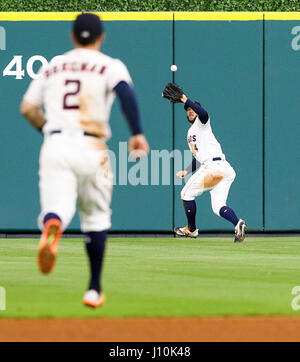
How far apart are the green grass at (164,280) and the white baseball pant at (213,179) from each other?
0.72 meters

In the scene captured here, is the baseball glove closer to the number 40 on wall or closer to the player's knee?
the player's knee

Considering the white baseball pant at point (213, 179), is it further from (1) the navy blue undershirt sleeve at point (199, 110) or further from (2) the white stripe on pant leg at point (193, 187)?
(1) the navy blue undershirt sleeve at point (199, 110)

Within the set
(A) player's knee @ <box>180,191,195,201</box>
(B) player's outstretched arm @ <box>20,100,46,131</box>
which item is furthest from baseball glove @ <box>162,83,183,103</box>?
(B) player's outstretched arm @ <box>20,100,46,131</box>

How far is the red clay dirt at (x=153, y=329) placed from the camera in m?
5.49

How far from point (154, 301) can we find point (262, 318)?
0.99 metres

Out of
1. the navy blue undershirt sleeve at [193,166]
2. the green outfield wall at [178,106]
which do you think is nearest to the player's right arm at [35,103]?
the navy blue undershirt sleeve at [193,166]

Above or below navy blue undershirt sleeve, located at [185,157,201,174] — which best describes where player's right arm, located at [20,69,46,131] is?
below

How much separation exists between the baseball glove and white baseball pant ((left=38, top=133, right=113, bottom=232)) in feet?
22.9

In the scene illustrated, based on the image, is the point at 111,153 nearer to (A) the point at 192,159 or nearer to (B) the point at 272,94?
(A) the point at 192,159

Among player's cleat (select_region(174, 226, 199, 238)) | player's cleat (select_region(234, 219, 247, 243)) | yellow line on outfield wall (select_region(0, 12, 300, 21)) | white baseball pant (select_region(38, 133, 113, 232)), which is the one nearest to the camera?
white baseball pant (select_region(38, 133, 113, 232))

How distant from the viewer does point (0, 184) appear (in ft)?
46.0

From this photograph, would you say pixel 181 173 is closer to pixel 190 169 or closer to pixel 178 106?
pixel 190 169

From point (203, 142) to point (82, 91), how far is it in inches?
282

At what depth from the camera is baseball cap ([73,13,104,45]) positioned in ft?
18.7
